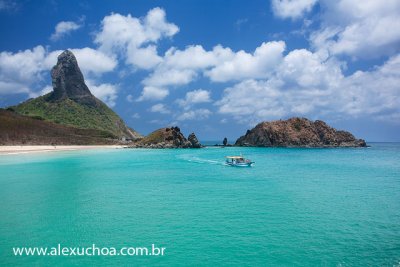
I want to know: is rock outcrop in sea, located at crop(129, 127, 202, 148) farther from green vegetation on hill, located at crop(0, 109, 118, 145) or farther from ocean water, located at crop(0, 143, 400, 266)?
ocean water, located at crop(0, 143, 400, 266)

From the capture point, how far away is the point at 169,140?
187 m

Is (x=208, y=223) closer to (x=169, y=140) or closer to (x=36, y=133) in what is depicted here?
(x=36, y=133)

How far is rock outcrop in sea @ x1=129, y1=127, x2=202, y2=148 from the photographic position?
607 ft

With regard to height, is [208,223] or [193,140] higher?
[193,140]

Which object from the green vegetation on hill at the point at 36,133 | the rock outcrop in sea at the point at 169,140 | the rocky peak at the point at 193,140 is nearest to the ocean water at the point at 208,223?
the green vegetation on hill at the point at 36,133

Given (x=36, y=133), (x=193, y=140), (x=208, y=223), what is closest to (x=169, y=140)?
(x=193, y=140)

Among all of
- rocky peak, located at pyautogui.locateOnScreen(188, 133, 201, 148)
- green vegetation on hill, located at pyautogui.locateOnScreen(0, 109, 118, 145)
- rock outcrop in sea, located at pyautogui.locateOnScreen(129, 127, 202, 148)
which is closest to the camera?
green vegetation on hill, located at pyautogui.locateOnScreen(0, 109, 118, 145)

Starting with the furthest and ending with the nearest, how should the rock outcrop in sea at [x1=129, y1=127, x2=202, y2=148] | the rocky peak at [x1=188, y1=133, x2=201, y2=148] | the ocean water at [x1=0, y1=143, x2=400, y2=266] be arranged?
the rocky peak at [x1=188, y1=133, x2=201, y2=148]
the rock outcrop in sea at [x1=129, y1=127, x2=202, y2=148]
the ocean water at [x1=0, y1=143, x2=400, y2=266]

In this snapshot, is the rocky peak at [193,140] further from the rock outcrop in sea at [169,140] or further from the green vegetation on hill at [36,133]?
the green vegetation on hill at [36,133]

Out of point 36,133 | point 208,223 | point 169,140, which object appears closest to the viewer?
point 208,223

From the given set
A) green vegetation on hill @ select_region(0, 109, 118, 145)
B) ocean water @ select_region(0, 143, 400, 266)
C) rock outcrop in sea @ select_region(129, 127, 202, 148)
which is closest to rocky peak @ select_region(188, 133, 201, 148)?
rock outcrop in sea @ select_region(129, 127, 202, 148)

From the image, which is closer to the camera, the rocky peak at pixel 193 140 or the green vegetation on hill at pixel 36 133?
the green vegetation on hill at pixel 36 133

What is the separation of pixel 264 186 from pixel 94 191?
2354cm

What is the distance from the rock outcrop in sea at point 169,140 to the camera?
185125mm
